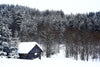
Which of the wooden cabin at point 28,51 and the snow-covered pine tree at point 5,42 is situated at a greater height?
the snow-covered pine tree at point 5,42

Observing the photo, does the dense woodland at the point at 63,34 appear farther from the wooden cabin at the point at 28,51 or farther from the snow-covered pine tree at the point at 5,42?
the snow-covered pine tree at the point at 5,42

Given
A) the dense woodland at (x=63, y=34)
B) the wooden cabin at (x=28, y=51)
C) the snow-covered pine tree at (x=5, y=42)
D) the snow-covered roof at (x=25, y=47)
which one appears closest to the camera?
the snow-covered pine tree at (x=5, y=42)

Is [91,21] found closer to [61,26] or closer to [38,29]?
[61,26]

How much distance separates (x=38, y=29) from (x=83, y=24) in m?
18.6

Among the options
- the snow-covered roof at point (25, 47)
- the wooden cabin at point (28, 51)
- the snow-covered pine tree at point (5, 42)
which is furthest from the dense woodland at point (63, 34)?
the snow-covered pine tree at point (5, 42)

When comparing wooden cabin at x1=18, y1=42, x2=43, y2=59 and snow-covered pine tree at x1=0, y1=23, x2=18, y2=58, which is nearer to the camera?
snow-covered pine tree at x1=0, y1=23, x2=18, y2=58

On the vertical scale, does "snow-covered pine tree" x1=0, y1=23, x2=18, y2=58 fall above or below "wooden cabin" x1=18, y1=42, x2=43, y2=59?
above

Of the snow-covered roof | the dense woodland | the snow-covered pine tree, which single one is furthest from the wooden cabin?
the snow-covered pine tree

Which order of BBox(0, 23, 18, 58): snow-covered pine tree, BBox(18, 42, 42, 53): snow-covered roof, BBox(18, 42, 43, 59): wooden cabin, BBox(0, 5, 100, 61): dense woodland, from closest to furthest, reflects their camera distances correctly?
BBox(0, 23, 18, 58): snow-covered pine tree, BBox(18, 42, 43, 59): wooden cabin, BBox(18, 42, 42, 53): snow-covered roof, BBox(0, 5, 100, 61): dense woodland

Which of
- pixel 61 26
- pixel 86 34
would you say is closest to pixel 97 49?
pixel 86 34

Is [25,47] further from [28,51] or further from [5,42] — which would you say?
[5,42]

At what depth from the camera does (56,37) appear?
5859cm

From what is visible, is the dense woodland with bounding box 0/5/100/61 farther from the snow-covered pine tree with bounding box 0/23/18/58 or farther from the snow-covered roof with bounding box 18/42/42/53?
the snow-covered pine tree with bounding box 0/23/18/58

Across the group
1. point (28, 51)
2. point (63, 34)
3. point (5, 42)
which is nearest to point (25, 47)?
point (28, 51)
